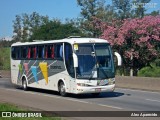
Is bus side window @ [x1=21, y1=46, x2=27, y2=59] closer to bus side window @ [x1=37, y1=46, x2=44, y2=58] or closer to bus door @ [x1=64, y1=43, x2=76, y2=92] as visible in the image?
bus side window @ [x1=37, y1=46, x2=44, y2=58]

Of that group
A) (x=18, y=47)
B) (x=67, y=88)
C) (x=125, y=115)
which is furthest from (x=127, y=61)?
(x=125, y=115)

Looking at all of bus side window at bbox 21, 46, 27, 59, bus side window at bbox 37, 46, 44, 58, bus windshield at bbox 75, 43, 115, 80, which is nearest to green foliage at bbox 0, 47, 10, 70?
bus side window at bbox 21, 46, 27, 59

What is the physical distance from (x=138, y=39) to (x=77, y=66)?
18.3 metres

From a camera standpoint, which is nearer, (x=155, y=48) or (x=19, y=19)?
(x=155, y=48)

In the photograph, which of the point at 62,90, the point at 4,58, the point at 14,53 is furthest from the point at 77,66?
the point at 4,58

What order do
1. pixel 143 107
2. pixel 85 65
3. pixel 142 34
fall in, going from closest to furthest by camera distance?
pixel 143 107 < pixel 85 65 < pixel 142 34

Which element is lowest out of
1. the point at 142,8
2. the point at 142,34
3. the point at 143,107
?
the point at 143,107

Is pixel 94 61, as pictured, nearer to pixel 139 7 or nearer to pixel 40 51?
pixel 40 51

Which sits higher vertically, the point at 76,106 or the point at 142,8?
the point at 142,8

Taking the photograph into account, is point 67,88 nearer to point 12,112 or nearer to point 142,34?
point 12,112

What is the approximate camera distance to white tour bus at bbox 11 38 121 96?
21062mm

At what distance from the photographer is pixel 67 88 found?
22.1 m

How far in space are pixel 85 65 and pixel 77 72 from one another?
0.53 meters

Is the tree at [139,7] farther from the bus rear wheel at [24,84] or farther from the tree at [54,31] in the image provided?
the bus rear wheel at [24,84]
